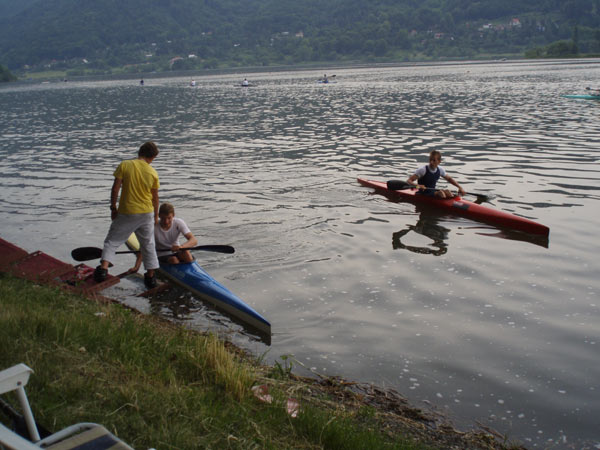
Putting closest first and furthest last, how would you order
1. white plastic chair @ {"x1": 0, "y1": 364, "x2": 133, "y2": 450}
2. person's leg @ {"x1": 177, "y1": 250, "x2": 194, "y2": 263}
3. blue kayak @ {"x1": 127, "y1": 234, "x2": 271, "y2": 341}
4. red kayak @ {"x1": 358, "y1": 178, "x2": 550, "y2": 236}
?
white plastic chair @ {"x1": 0, "y1": 364, "x2": 133, "y2": 450} < blue kayak @ {"x1": 127, "y1": 234, "x2": 271, "y2": 341} < person's leg @ {"x1": 177, "y1": 250, "x2": 194, "y2": 263} < red kayak @ {"x1": 358, "y1": 178, "x2": 550, "y2": 236}

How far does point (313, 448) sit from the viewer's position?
4.34 meters

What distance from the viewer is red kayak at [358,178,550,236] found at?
11.6 metres

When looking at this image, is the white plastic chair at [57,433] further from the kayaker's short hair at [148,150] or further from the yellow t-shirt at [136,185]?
the kayaker's short hair at [148,150]

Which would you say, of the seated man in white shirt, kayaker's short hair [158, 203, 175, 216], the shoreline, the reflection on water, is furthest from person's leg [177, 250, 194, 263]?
the reflection on water

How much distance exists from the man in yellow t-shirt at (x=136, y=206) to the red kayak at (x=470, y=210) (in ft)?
24.3

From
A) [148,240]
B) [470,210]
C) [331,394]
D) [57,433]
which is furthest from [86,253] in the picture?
[470,210]

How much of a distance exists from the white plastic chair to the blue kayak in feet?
14.4

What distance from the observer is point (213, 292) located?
867 centimetres

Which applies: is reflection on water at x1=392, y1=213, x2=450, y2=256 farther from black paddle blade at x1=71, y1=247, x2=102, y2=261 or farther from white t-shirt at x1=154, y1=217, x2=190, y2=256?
black paddle blade at x1=71, y1=247, x2=102, y2=261

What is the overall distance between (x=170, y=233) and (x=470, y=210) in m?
7.13

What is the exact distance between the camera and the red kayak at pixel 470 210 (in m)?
11.6

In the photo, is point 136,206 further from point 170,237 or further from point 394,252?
point 394,252

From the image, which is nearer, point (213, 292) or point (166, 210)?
point (213, 292)

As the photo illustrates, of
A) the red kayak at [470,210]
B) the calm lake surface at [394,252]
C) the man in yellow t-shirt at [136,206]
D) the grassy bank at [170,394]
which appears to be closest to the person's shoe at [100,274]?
the man in yellow t-shirt at [136,206]
